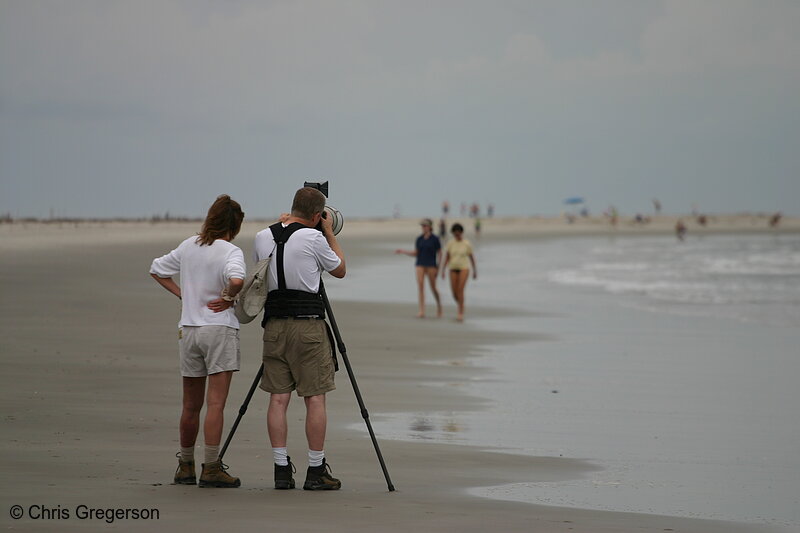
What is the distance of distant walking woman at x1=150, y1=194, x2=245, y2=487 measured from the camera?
649 centimetres

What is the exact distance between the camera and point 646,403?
A: 10391 mm

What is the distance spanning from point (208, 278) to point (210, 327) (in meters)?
0.29

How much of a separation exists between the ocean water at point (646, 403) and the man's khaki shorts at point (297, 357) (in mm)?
1284

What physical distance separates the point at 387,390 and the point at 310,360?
440 centimetres

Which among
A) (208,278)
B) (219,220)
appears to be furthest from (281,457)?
(219,220)

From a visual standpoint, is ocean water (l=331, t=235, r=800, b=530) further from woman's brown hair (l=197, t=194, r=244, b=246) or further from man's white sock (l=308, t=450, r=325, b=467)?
woman's brown hair (l=197, t=194, r=244, b=246)

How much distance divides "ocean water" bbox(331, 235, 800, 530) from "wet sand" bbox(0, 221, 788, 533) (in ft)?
1.14

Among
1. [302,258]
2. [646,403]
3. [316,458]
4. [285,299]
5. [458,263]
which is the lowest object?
[646,403]

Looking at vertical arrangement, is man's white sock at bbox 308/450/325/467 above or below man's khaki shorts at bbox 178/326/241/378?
below

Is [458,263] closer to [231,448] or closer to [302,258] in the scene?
[231,448]

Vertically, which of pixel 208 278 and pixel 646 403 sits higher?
pixel 208 278
